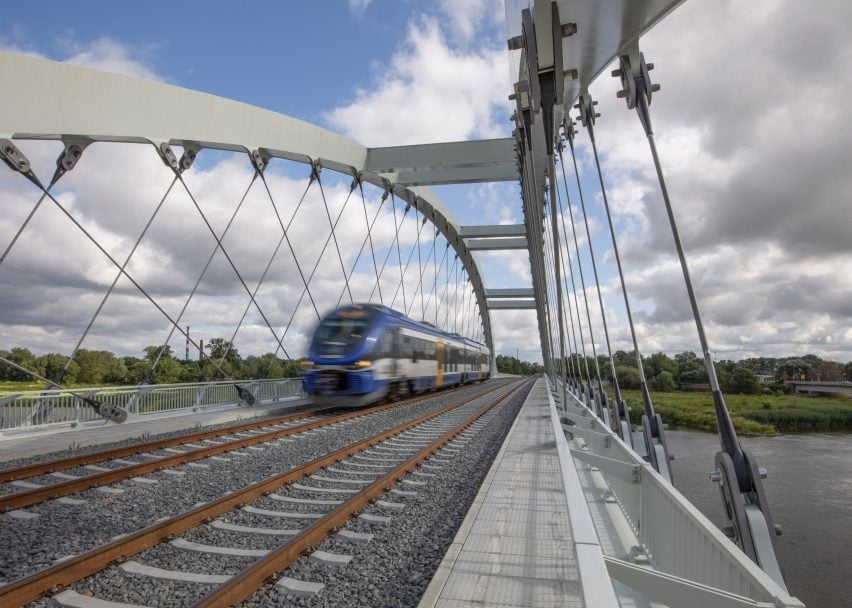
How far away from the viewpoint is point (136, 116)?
11352mm

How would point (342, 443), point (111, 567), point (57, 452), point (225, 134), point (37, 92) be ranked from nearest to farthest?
point (111, 567) < point (57, 452) < point (342, 443) < point (37, 92) < point (225, 134)

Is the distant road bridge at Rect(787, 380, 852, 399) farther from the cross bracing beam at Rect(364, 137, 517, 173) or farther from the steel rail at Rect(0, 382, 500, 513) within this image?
the steel rail at Rect(0, 382, 500, 513)

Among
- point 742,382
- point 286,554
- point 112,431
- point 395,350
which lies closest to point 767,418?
point 742,382

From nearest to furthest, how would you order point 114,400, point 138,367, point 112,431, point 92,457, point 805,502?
point 92,457 < point 112,431 < point 114,400 < point 805,502 < point 138,367

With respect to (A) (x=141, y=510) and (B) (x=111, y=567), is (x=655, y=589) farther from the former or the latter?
(A) (x=141, y=510)

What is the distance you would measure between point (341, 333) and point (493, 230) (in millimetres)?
22668

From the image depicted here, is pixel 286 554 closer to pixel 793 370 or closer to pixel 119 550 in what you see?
pixel 119 550

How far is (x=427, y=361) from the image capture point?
63.3 feet

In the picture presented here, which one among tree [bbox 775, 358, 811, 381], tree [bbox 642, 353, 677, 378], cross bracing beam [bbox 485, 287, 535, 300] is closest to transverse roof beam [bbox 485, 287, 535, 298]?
cross bracing beam [bbox 485, 287, 535, 300]

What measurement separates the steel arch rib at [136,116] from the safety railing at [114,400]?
4400mm

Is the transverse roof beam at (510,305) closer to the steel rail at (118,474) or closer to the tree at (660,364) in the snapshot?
the tree at (660,364)

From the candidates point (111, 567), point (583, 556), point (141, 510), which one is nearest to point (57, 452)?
point (141, 510)

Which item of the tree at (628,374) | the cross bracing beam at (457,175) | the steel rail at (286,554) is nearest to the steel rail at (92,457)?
the steel rail at (286,554)

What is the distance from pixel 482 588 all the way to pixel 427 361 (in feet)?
53.8
